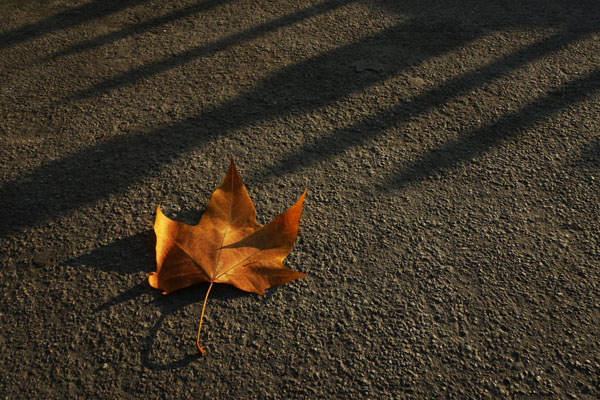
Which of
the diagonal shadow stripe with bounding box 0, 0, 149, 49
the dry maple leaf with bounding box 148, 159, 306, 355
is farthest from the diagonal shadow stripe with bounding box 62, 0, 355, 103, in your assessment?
the dry maple leaf with bounding box 148, 159, 306, 355

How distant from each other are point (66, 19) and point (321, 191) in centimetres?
196

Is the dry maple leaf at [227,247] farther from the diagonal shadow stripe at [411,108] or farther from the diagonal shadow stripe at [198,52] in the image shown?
the diagonal shadow stripe at [198,52]

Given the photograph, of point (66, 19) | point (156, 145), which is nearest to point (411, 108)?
point (156, 145)

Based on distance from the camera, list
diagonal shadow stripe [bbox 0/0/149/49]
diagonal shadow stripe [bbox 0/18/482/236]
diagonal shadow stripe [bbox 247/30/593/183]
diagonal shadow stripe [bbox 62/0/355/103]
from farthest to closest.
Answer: diagonal shadow stripe [bbox 0/0/149/49]
diagonal shadow stripe [bbox 62/0/355/103]
diagonal shadow stripe [bbox 247/30/593/183]
diagonal shadow stripe [bbox 0/18/482/236]

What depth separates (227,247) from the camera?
4.80ft

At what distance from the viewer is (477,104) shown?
2.10 metres

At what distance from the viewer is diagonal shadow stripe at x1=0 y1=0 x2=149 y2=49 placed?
2629mm

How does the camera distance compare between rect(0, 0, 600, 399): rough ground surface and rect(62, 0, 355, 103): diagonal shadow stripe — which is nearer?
rect(0, 0, 600, 399): rough ground surface

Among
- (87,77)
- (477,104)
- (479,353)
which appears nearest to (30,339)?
(479,353)

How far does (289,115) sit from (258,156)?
11.1 inches

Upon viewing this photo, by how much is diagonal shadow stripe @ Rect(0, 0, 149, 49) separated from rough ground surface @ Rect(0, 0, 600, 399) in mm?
15

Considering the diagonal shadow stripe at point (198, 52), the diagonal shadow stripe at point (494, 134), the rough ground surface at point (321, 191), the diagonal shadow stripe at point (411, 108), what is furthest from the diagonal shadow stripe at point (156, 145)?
the diagonal shadow stripe at point (494, 134)

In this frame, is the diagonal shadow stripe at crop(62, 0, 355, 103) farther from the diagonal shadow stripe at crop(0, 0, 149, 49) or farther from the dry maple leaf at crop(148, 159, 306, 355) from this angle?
the dry maple leaf at crop(148, 159, 306, 355)

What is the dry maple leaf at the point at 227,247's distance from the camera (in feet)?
4.66
